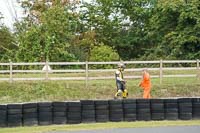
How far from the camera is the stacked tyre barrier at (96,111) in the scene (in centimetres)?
1647

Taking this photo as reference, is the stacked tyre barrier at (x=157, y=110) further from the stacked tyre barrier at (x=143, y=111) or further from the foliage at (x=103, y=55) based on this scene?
the foliage at (x=103, y=55)

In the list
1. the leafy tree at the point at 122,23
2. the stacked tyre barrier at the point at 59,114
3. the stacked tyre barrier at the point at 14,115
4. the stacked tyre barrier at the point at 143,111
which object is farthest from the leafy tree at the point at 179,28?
the stacked tyre barrier at the point at 14,115

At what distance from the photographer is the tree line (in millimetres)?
36344

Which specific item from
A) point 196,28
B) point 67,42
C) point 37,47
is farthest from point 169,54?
point 37,47

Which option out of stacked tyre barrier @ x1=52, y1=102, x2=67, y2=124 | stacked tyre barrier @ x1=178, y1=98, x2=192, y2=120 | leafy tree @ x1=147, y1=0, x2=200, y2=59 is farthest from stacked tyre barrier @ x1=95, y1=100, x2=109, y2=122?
leafy tree @ x1=147, y1=0, x2=200, y2=59

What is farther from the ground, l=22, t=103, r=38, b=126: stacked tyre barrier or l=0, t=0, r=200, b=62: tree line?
l=0, t=0, r=200, b=62: tree line

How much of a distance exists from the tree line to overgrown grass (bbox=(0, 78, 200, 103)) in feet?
35.6

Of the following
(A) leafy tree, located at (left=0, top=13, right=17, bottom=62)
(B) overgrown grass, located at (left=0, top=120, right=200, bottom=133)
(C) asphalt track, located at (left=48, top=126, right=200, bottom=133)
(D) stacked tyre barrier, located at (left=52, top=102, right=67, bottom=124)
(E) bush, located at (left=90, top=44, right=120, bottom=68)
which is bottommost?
(B) overgrown grass, located at (left=0, top=120, right=200, bottom=133)

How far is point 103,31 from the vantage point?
48.0 m

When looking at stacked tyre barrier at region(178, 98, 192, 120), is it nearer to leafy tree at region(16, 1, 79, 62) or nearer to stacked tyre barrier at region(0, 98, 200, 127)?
stacked tyre barrier at region(0, 98, 200, 127)

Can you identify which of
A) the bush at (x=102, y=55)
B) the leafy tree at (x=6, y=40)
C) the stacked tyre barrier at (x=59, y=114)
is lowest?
the stacked tyre barrier at (x=59, y=114)

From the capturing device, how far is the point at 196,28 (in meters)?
36.8

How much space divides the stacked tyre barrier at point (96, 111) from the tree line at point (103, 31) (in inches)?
711

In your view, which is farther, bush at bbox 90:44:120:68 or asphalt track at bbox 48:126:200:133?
bush at bbox 90:44:120:68
